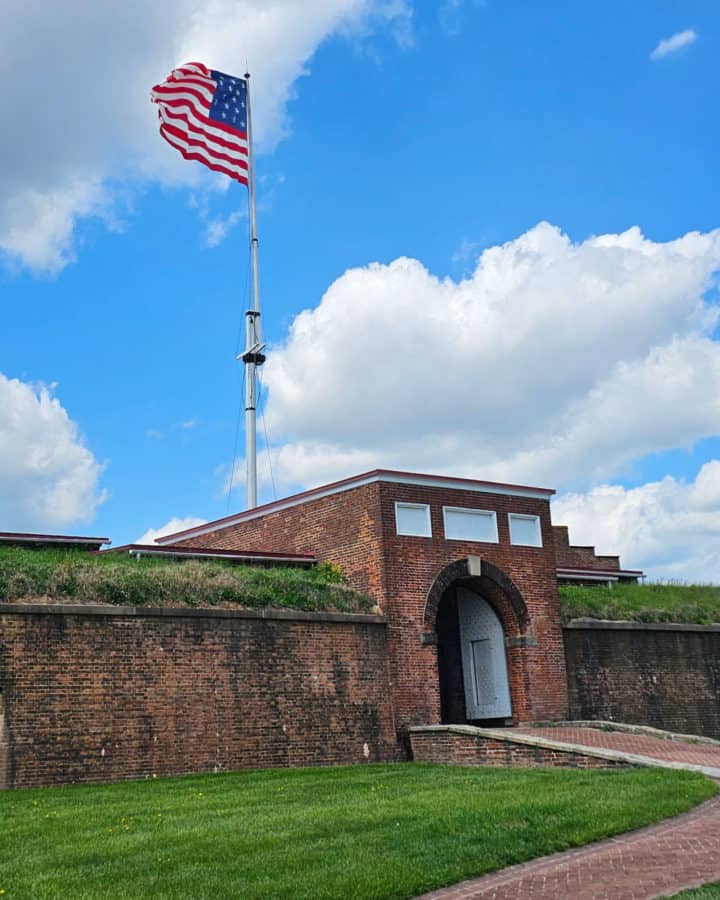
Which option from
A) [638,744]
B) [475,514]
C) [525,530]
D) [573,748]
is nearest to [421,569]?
[475,514]

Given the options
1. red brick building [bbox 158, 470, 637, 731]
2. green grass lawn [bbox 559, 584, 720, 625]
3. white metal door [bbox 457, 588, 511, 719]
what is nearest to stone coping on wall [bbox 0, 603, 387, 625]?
red brick building [bbox 158, 470, 637, 731]

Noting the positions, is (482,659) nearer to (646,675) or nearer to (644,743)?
(646,675)

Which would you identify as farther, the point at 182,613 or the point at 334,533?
the point at 334,533

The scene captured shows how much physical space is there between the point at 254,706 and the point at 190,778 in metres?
2.22

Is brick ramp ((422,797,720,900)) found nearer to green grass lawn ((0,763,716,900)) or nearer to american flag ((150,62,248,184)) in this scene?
green grass lawn ((0,763,716,900))

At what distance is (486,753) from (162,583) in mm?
6626

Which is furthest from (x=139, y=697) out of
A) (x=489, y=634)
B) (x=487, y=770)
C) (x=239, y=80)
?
(x=239, y=80)

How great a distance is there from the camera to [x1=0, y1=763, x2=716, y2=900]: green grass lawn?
31.2 ft

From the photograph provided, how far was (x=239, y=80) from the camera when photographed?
1293 inches

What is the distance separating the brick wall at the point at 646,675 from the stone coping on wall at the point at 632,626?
2cm

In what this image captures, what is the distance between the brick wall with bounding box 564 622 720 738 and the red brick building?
0.76 meters

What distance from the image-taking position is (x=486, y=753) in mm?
19156

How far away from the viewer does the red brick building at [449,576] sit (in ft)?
72.2

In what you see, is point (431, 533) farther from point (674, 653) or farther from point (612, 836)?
point (612, 836)
